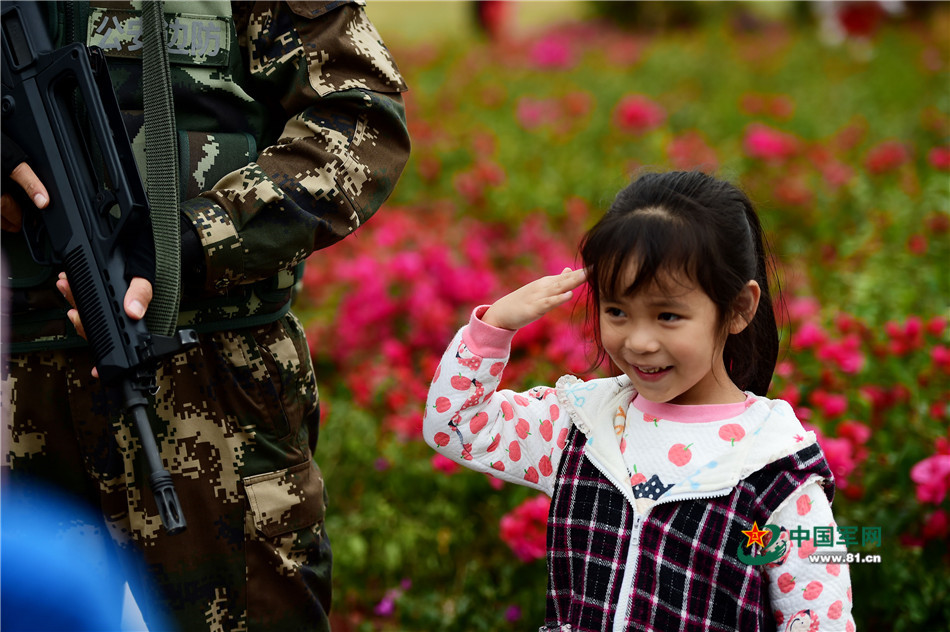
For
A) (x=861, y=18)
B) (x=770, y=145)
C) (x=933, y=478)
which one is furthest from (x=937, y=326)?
(x=861, y=18)

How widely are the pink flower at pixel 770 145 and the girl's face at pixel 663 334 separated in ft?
14.8

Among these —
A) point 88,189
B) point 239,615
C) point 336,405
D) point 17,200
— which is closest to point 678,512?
point 239,615

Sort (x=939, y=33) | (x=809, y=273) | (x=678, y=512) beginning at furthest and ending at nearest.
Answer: (x=939, y=33)
(x=809, y=273)
(x=678, y=512)

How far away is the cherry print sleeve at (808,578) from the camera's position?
4.62ft

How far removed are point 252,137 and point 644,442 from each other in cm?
97

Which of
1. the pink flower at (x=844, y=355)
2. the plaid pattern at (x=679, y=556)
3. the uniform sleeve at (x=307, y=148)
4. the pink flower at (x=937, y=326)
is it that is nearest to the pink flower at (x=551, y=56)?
the pink flower at (x=937, y=326)

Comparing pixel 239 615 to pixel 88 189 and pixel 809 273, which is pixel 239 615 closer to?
pixel 88 189

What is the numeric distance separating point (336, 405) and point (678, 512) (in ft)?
8.62

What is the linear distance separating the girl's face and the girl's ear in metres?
0.05

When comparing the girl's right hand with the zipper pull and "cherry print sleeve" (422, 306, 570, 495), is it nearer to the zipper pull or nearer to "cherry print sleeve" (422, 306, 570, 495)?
"cherry print sleeve" (422, 306, 570, 495)

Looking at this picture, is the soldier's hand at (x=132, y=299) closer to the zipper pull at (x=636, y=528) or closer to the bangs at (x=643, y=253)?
the bangs at (x=643, y=253)

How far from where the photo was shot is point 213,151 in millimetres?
1741

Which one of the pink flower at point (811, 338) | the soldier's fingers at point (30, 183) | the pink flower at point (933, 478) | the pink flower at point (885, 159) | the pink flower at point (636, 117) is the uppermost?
the pink flower at point (636, 117)

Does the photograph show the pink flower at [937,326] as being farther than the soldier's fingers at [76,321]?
Yes
